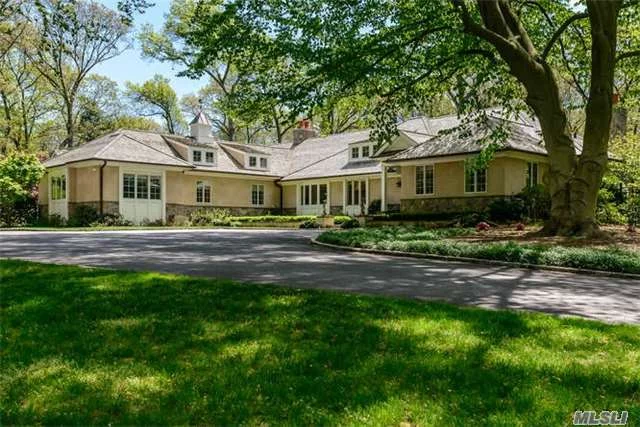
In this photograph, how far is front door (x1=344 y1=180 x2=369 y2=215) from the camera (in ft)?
109

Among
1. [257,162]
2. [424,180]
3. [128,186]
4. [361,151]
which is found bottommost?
[128,186]

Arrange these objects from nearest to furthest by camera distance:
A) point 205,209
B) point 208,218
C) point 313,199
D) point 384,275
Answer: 1. point 384,275
2. point 208,218
3. point 205,209
4. point 313,199

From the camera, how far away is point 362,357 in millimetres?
4512

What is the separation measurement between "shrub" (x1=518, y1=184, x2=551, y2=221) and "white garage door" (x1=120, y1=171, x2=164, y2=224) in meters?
20.0

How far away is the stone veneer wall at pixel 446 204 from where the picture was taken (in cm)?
2543

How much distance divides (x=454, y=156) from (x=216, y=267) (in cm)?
1801

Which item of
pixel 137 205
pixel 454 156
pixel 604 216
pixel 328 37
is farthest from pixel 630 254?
pixel 137 205

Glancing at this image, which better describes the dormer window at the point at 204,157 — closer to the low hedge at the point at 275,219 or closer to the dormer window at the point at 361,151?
the low hedge at the point at 275,219

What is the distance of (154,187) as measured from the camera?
102ft

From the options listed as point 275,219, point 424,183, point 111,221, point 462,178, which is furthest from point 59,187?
point 462,178

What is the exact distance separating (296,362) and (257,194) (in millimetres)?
33586

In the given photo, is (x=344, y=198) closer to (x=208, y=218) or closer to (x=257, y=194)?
(x=257, y=194)

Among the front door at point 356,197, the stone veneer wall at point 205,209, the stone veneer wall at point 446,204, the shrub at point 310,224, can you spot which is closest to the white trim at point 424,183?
the stone veneer wall at point 446,204

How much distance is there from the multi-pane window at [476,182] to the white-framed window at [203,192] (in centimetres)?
1686
